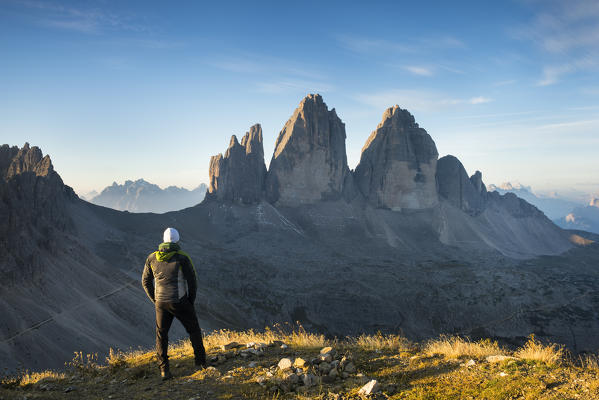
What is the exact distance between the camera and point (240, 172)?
74.0 m

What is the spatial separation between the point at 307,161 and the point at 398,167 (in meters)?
23.7

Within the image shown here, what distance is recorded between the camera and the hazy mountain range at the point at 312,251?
26.5 m

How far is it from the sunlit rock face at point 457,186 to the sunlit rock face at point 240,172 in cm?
5046

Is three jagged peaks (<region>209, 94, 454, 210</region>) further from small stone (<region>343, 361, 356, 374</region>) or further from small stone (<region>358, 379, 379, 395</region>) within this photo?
small stone (<region>358, 379, 379, 395</region>)

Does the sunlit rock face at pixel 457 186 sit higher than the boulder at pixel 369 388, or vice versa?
the sunlit rock face at pixel 457 186

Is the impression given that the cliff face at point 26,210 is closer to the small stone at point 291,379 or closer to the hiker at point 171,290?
the hiker at point 171,290

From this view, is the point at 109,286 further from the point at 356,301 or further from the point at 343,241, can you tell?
the point at 343,241

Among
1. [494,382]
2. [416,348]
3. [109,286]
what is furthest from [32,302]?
[494,382]

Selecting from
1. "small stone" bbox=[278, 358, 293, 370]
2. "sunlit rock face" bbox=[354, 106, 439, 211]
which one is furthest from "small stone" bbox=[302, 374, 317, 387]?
"sunlit rock face" bbox=[354, 106, 439, 211]

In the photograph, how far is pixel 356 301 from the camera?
42969mm

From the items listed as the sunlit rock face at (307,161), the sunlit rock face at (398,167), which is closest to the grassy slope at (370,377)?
the sunlit rock face at (307,161)

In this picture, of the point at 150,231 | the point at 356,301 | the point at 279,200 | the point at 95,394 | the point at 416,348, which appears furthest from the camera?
the point at 279,200

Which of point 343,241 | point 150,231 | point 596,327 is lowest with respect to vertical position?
point 596,327

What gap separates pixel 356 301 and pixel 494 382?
127 ft
